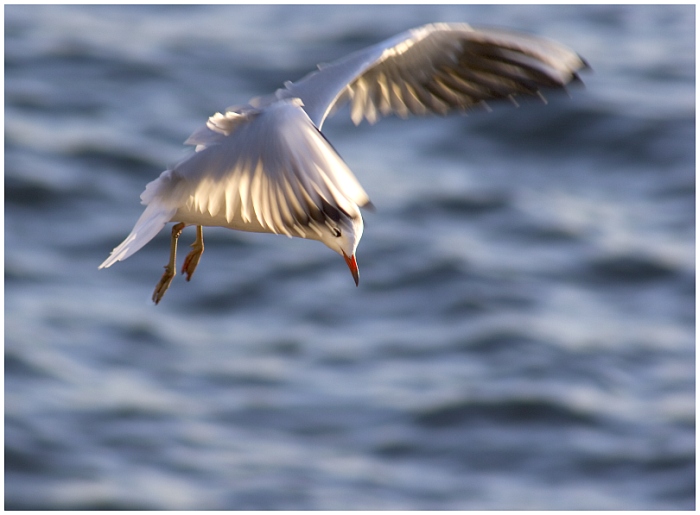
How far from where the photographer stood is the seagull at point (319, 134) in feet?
12.3

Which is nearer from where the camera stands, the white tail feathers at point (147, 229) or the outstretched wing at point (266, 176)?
the outstretched wing at point (266, 176)

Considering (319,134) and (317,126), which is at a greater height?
(317,126)

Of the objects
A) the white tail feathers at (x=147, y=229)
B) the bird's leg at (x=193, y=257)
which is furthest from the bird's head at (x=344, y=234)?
the bird's leg at (x=193, y=257)

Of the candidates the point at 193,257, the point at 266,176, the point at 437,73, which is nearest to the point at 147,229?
the point at 266,176

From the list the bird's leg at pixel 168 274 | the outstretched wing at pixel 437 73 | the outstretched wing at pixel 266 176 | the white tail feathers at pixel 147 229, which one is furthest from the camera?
the outstretched wing at pixel 437 73

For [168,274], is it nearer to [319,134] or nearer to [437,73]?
[319,134]

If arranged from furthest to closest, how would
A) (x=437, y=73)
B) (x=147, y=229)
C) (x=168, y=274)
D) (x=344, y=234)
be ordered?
(x=437, y=73) < (x=168, y=274) < (x=147, y=229) < (x=344, y=234)

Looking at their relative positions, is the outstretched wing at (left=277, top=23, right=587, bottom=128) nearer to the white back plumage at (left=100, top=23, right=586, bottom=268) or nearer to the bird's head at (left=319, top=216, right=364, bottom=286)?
the white back plumage at (left=100, top=23, right=586, bottom=268)

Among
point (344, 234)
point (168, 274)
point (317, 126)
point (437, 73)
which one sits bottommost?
point (344, 234)

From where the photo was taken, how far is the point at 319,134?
388 cm

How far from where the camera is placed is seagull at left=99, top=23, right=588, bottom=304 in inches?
147

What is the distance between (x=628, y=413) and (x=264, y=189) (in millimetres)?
16374

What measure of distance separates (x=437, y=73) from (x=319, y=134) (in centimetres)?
190

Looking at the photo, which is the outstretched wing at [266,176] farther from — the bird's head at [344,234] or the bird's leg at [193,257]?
the bird's leg at [193,257]
